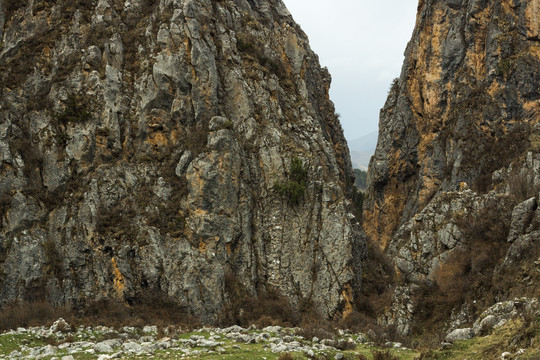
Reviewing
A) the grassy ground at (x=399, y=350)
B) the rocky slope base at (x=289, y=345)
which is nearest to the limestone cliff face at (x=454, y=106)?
the rocky slope base at (x=289, y=345)

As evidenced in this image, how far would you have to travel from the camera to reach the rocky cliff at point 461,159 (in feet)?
104

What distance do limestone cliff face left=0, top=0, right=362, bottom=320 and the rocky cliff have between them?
9560 millimetres

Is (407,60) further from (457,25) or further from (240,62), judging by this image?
(240,62)

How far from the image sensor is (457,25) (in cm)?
7375

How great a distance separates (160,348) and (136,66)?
117ft

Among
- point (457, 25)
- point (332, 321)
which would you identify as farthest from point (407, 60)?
point (332, 321)

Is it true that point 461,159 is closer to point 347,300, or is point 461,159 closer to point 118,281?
point 347,300

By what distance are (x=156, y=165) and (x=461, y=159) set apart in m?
44.1

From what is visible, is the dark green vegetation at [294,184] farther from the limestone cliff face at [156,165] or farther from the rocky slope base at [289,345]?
the rocky slope base at [289,345]

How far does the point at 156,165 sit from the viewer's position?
149 ft

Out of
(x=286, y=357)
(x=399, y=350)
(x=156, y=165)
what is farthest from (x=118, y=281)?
(x=399, y=350)

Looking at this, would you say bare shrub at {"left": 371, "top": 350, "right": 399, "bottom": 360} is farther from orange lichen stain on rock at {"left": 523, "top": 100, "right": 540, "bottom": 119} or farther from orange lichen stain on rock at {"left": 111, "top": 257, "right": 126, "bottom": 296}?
orange lichen stain on rock at {"left": 523, "top": 100, "right": 540, "bottom": 119}

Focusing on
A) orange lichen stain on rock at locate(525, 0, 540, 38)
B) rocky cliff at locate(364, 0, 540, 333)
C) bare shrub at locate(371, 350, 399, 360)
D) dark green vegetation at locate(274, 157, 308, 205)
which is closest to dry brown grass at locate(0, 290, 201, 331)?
dark green vegetation at locate(274, 157, 308, 205)

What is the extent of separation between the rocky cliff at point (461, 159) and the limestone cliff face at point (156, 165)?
9560mm
